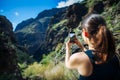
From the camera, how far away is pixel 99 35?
2.39 meters

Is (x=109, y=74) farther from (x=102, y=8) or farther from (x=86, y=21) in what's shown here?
(x=102, y=8)

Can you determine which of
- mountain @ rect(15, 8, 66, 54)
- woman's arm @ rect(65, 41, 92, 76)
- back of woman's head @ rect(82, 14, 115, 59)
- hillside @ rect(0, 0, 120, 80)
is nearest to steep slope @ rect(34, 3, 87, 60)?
hillside @ rect(0, 0, 120, 80)

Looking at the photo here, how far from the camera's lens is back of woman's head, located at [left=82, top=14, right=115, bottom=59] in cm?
238

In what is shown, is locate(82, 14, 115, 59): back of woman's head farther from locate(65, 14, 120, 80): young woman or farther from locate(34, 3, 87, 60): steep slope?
locate(34, 3, 87, 60): steep slope

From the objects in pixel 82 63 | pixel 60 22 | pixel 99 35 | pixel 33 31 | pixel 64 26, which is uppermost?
pixel 99 35

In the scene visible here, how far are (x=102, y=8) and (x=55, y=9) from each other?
126 m

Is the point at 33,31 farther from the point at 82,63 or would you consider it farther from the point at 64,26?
the point at 82,63

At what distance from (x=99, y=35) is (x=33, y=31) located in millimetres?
115212

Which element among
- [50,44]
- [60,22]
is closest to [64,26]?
[60,22]

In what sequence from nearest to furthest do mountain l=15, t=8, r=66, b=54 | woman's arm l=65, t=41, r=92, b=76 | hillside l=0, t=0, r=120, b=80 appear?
woman's arm l=65, t=41, r=92, b=76 < hillside l=0, t=0, r=120, b=80 < mountain l=15, t=8, r=66, b=54

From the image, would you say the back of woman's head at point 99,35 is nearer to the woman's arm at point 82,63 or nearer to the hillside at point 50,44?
the woman's arm at point 82,63

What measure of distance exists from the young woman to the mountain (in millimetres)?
77637

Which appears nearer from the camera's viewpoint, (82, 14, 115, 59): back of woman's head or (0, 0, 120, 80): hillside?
(82, 14, 115, 59): back of woman's head

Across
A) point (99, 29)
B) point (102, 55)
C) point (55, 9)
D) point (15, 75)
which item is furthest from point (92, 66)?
point (55, 9)
